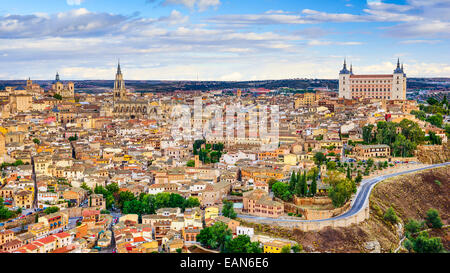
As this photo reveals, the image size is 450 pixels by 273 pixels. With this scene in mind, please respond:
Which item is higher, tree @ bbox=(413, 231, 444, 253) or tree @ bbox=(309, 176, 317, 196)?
tree @ bbox=(309, 176, 317, 196)

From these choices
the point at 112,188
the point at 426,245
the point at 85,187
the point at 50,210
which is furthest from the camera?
the point at 85,187

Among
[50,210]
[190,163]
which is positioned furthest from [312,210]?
[50,210]

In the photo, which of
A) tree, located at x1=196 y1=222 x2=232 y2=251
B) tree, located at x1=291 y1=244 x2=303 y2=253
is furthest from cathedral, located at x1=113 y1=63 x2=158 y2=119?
tree, located at x1=291 y1=244 x2=303 y2=253

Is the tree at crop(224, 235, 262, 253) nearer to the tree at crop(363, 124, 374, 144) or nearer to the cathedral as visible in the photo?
the tree at crop(363, 124, 374, 144)

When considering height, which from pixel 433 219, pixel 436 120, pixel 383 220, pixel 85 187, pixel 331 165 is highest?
pixel 436 120

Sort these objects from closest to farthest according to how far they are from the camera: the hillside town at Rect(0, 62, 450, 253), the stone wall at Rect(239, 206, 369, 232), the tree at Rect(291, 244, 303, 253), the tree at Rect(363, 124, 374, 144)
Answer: the tree at Rect(291, 244, 303, 253) < the hillside town at Rect(0, 62, 450, 253) < the stone wall at Rect(239, 206, 369, 232) < the tree at Rect(363, 124, 374, 144)

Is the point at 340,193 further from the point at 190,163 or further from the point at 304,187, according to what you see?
the point at 190,163

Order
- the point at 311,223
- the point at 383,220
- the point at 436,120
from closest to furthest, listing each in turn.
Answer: the point at 311,223 < the point at 383,220 < the point at 436,120
